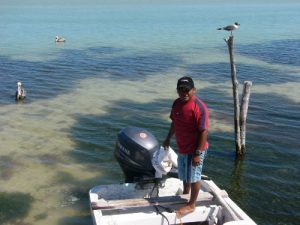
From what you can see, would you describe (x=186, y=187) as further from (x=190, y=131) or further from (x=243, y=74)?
(x=243, y=74)

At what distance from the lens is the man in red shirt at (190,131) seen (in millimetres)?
7355

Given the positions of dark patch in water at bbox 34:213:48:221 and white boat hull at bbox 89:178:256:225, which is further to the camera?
dark patch in water at bbox 34:213:48:221

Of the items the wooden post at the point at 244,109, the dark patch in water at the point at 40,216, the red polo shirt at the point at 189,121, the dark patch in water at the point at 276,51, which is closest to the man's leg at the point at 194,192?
the red polo shirt at the point at 189,121

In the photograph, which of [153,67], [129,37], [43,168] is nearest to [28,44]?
[129,37]

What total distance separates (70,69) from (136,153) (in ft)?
66.6

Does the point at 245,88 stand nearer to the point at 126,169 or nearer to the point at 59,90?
the point at 126,169

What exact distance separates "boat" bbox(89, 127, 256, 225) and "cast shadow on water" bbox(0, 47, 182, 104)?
12.6m

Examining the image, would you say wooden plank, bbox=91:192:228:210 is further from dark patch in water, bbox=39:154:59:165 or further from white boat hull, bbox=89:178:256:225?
dark patch in water, bbox=39:154:59:165

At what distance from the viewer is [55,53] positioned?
1385 inches

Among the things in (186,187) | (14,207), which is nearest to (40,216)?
(14,207)

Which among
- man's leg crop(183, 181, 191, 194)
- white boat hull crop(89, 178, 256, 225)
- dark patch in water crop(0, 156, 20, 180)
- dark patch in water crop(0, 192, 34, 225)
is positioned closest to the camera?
white boat hull crop(89, 178, 256, 225)

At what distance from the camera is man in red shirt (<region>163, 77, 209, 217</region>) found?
7.36 meters

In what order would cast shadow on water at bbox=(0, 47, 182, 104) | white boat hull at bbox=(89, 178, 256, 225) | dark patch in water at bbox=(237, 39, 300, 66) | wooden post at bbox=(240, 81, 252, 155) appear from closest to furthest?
white boat hull at bbox=(89, 178, 256, 225), wooden post at bbox=(240, 81, 252, 155), cast shadow on water at bbox=(0, 47, 182, 104), dark patch in water at bbox=(237, 39, 300, 66)

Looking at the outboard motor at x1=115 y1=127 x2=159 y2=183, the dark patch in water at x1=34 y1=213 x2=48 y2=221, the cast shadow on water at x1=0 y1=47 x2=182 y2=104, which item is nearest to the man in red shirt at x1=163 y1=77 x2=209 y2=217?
the outboard motor at x1=115 y1=127 x2=159 y2=183
